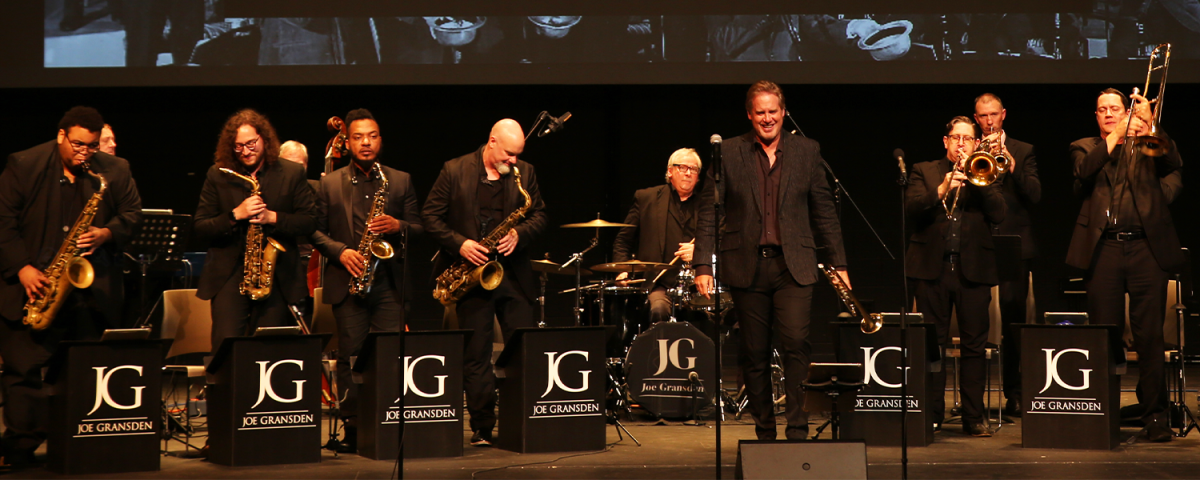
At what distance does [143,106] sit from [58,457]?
17.1 feet

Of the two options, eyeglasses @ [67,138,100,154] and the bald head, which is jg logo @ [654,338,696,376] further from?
eyeglasses @ [67,138,100,154]

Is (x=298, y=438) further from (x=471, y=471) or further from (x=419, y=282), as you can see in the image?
(x=419, y=282)

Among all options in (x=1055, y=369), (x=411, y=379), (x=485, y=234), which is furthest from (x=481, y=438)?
(x=1055, y=369)

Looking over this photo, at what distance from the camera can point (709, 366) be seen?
19.0 feet

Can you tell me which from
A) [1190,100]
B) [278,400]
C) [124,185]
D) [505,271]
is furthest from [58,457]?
[1190,100]

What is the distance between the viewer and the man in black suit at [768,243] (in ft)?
13.9

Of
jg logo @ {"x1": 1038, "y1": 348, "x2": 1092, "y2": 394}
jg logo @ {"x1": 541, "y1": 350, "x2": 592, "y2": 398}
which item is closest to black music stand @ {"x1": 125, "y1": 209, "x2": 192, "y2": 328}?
jg logo @ {"x1": 541, "y1": 350, "x2": 592, "y2": 398}

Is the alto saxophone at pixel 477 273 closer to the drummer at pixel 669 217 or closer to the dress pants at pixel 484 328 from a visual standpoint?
the dress pants at pixel 484 328

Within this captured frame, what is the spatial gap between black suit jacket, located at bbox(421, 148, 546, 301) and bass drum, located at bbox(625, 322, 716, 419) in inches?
36.6

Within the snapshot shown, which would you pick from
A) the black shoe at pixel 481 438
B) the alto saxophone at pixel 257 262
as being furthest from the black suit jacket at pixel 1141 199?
the alto saxophone at pixel 257 262

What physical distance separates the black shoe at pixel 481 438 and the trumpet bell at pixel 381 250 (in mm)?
960

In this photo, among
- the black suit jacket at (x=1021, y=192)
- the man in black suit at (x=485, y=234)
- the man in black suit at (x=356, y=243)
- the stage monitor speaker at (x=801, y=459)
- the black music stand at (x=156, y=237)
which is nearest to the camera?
the stage monitor speaker at (x=801, y=459)

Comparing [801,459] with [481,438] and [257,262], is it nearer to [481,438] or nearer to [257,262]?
[481,438]

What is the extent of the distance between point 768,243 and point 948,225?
1479mm
